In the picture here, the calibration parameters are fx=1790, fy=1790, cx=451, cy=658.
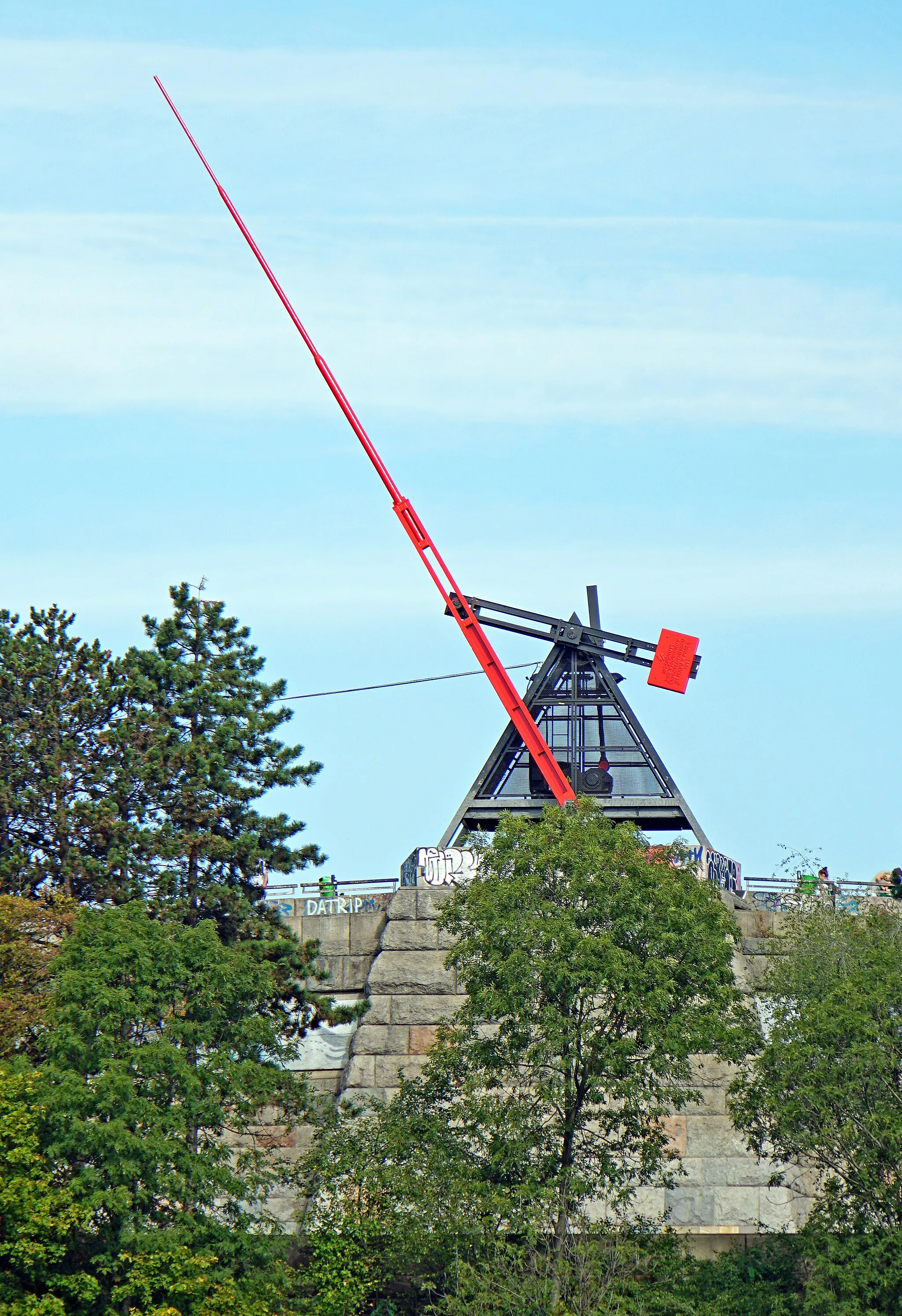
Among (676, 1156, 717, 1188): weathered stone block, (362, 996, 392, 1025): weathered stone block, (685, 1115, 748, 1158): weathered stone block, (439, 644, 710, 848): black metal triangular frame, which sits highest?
(439, 644, 710, 848): black metal triangular frame

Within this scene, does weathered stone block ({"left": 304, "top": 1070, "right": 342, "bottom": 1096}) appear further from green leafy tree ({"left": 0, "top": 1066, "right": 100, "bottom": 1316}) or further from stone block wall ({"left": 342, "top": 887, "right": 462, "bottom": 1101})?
green leafy tree ({"left": 0, "top": 1066, "right": 100, "bottom": 1316})

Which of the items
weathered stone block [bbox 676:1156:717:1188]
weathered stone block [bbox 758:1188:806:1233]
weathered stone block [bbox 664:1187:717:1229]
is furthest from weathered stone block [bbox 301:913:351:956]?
weathered stone block [bbox 758:1188:806:1233]

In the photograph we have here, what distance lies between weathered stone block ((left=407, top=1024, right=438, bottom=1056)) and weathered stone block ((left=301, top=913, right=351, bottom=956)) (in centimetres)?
269

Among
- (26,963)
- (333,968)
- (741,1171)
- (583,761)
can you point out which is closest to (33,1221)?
(26,963)

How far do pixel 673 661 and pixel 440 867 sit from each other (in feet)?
23.2

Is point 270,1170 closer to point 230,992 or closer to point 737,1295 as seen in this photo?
point 230,992

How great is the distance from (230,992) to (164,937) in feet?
4.54

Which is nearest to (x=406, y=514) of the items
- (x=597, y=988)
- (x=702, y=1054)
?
(x=702, y=1054)

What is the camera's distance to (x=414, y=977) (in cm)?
3550

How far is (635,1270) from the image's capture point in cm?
2769

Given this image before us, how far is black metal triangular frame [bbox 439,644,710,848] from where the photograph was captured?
125 ft

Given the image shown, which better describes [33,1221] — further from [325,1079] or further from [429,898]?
[429,898]

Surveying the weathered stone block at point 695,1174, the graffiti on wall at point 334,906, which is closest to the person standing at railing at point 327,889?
the graffiti on wall at point 334,906

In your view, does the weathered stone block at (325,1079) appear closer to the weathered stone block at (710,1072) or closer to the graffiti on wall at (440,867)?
the graffiti on wall at (440,867)
